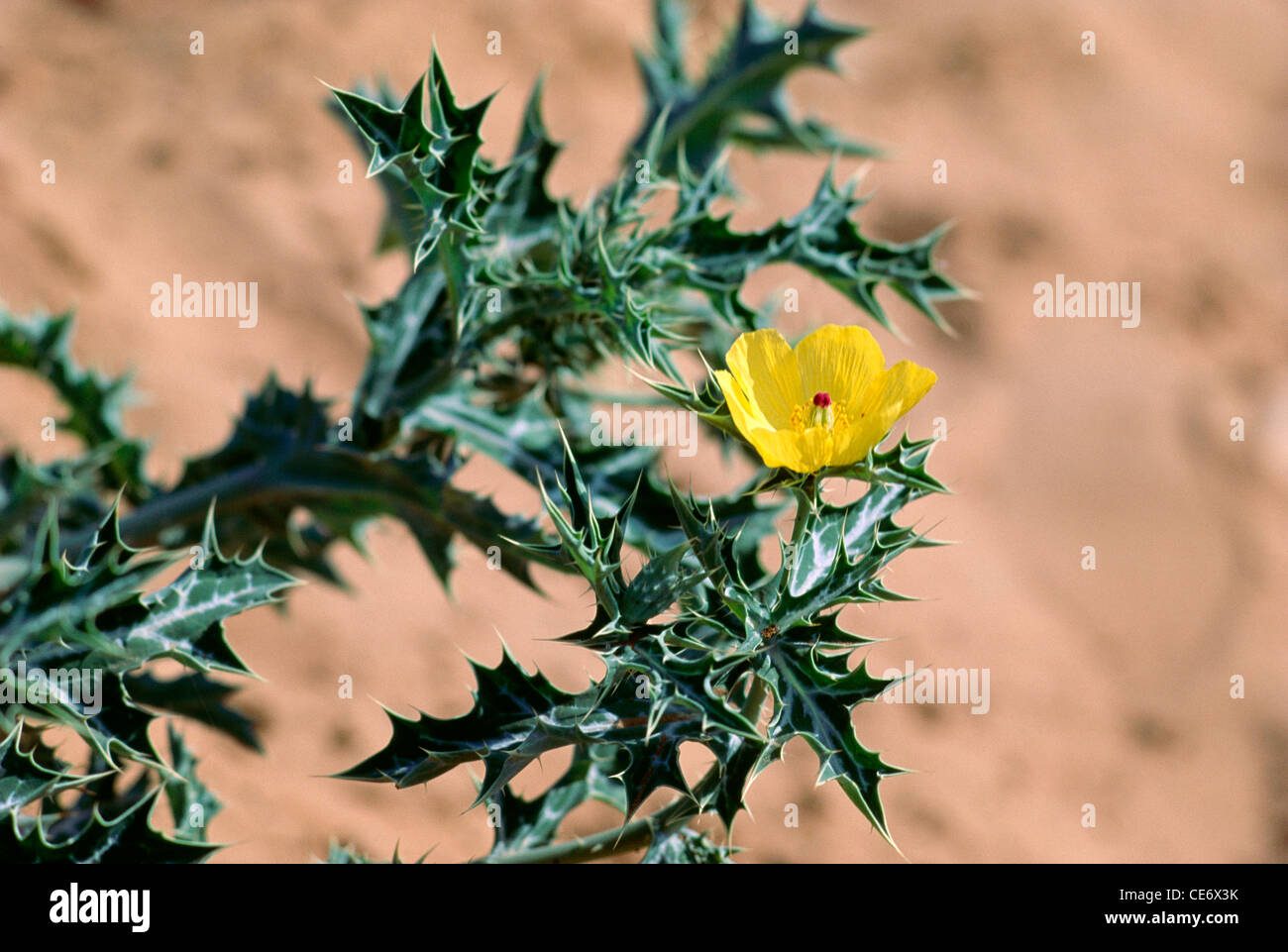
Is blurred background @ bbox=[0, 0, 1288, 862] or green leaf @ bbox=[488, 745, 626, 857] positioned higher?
blurred background @ bbox=[0, 0, 1288, 862]

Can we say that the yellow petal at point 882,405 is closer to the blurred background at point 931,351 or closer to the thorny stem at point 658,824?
the thorny stem at point 658,824

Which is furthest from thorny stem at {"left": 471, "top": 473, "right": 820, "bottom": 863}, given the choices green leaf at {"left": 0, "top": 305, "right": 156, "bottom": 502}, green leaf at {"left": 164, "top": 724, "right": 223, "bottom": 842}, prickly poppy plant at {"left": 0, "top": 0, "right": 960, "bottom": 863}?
green leaf at {"left": 0, "top": 305, "right": 156, "bottom": 502}

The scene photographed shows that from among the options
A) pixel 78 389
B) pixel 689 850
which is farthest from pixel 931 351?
pixel 689 850

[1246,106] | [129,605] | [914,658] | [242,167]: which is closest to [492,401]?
[129,605]

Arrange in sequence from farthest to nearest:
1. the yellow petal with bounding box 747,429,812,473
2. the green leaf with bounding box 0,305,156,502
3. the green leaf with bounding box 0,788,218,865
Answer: the green leaf with bounding box 0,305,156,502 → the green leaf with bounding box 0,788,218,865 → the yellow petal with bounding box 747,429,812,473

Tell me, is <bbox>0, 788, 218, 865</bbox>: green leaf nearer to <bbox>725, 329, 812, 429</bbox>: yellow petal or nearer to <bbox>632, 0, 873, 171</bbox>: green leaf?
<bbox>725, 329, 812, 429</bbox>: yellow petal

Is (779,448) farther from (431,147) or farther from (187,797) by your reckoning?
(187,797)

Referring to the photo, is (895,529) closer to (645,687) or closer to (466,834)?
(645,687)
